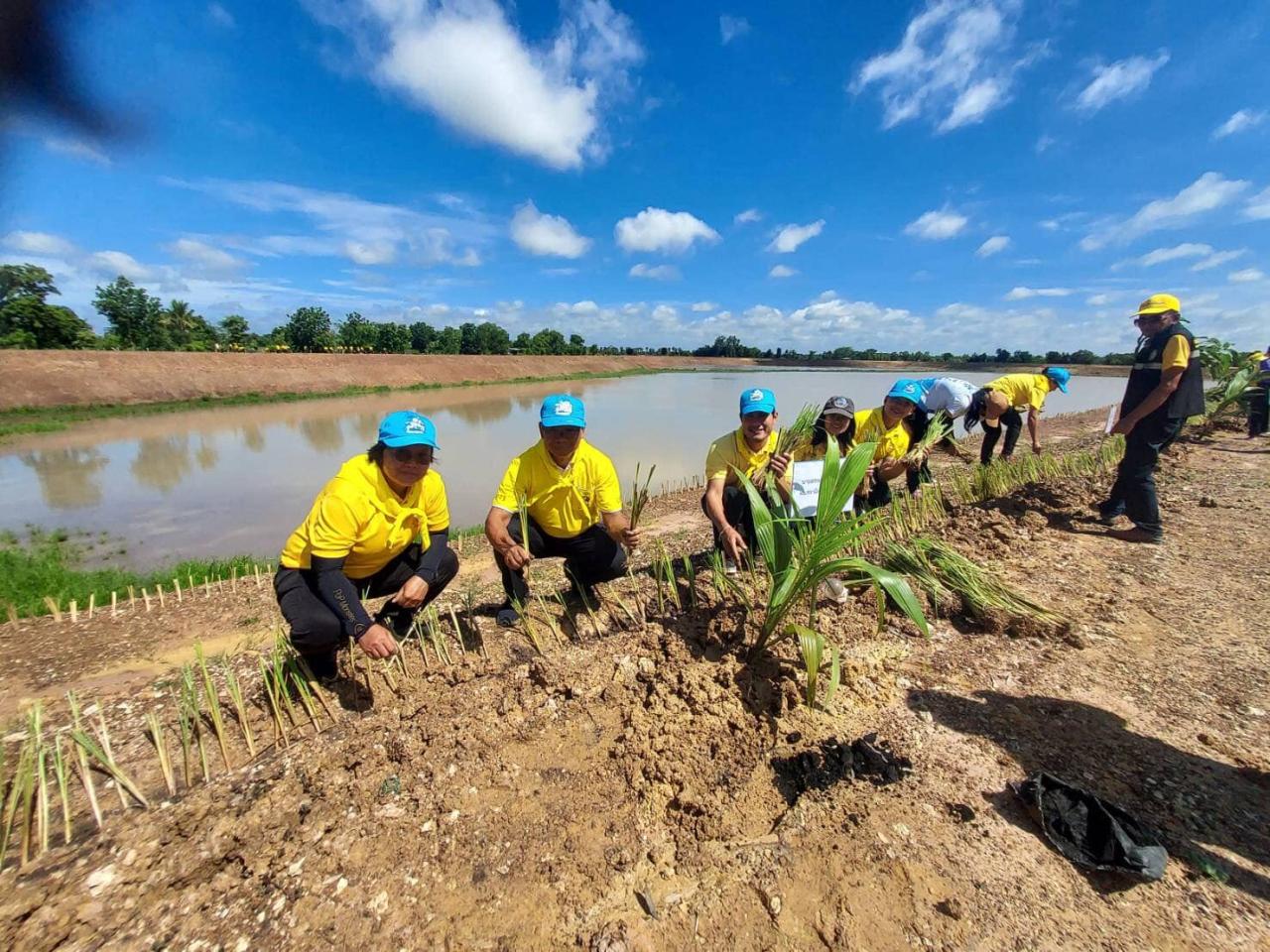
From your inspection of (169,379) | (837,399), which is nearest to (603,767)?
(837,399)

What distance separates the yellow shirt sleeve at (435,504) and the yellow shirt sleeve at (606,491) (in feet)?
3.09

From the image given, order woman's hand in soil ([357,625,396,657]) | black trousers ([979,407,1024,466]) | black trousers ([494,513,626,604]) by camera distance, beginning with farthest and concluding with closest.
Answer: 1. black trousers ([979,407,1024,466])
2. black trousers ([494,513,626,604])
3. woman's hand in soil ([357,625,396,657])

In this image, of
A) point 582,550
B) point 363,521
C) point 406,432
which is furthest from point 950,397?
point 363,521

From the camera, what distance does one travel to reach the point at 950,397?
18.3 ft

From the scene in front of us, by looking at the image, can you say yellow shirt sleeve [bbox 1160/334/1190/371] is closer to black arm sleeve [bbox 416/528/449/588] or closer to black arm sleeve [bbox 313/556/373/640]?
black arm sleeve [bbox 416/528/449/588]

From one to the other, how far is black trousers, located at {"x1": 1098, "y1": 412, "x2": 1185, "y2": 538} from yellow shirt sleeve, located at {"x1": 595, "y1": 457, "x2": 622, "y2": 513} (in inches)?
151

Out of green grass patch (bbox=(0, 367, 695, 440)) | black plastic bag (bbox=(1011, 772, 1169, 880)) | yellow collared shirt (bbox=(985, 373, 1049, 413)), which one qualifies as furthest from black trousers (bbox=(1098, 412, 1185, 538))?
green grass patch (bbox=(0, 367, 695, 440))

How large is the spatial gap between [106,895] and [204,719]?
3.31 feet

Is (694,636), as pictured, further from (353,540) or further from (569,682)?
(353,540)

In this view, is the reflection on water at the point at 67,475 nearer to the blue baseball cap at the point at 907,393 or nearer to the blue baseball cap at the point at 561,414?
the blue baseball cap at the point at 561,414

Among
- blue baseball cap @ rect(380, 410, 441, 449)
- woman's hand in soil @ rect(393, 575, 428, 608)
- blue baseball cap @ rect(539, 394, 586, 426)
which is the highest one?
blue baseball cap @ rect(539, 394, 586, 426)

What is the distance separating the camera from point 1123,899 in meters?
1.28

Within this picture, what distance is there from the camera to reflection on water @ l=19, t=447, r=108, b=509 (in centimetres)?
889

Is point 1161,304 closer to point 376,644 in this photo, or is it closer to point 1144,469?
point 1144,469
